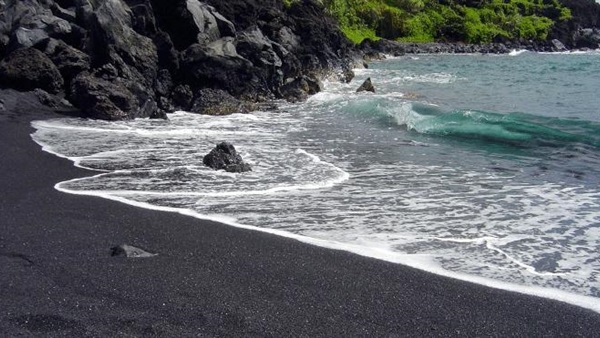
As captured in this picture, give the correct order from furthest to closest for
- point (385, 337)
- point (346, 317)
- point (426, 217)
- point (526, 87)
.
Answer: point (526, 87) < point (426, 217) < point (346, 317) < point (385, 337)

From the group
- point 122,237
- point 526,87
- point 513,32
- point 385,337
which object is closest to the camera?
point 385,337

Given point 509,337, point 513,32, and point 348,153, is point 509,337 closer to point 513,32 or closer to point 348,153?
point 348,153

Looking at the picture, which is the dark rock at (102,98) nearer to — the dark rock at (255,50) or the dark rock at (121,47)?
the dark rock at (121,47)

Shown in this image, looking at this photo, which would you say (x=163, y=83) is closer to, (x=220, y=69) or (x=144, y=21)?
(x=220, y=69)

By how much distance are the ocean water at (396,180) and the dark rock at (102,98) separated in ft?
2.33

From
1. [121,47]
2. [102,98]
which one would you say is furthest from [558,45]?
[102,98]

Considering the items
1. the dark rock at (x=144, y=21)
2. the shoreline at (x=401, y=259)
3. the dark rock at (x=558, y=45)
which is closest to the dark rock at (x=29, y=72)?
the dark rock at (x=144, y=21)

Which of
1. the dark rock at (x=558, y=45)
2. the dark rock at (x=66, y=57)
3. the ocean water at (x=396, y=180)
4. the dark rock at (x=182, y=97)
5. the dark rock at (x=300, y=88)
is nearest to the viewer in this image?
the ocean water at (x=396, y=180)

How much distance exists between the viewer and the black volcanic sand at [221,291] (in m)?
5.68

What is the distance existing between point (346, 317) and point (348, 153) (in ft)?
32.2

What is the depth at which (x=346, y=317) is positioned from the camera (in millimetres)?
5953

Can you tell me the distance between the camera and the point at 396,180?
40.3 feet

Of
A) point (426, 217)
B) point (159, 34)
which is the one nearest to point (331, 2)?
point (159, 34)

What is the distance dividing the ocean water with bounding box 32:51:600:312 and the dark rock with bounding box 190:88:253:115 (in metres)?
0.62
